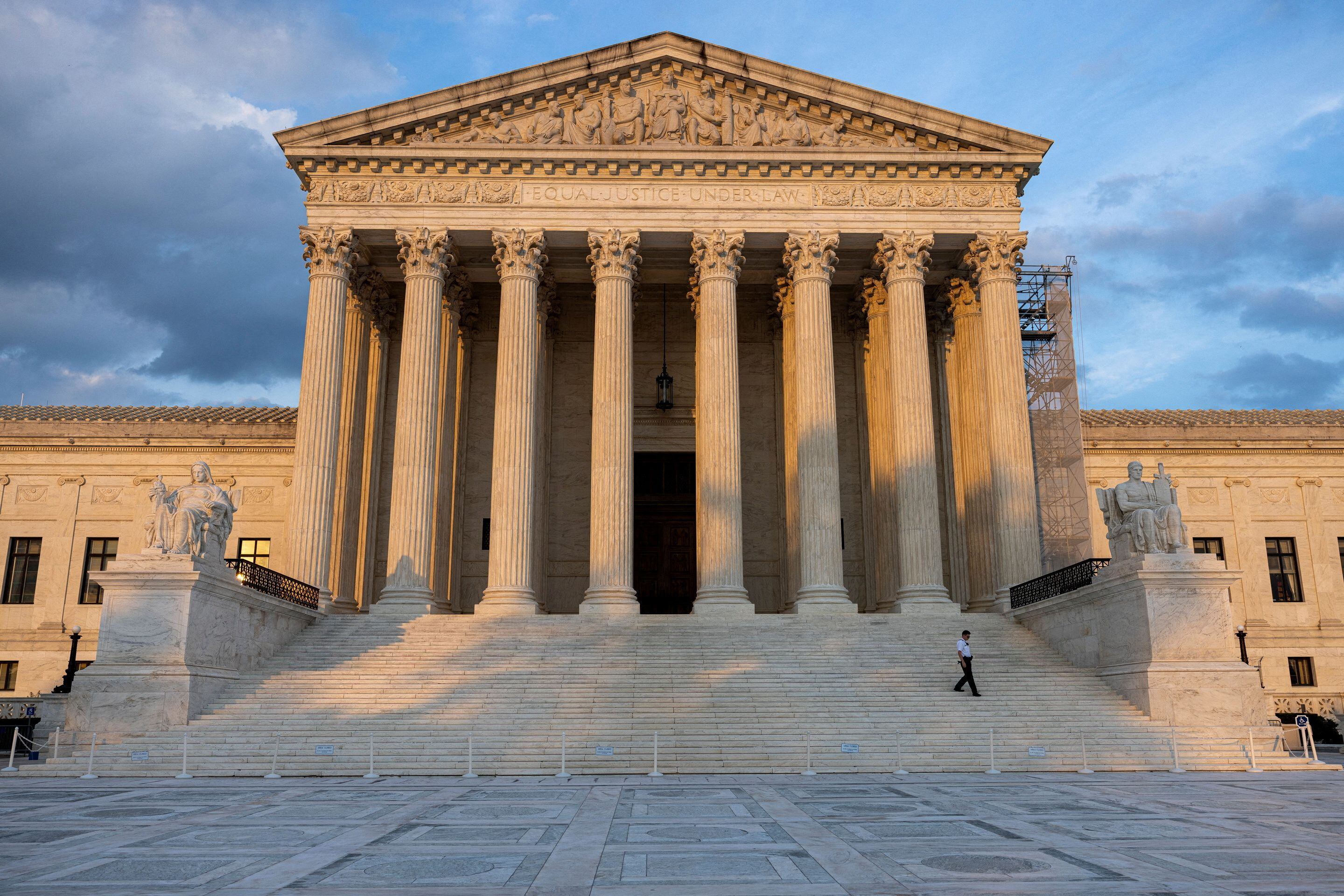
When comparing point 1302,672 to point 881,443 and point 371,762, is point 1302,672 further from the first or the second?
point 371,762

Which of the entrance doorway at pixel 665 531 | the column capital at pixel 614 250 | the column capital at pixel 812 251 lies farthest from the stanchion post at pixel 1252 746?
the column capital at pixel 614 250

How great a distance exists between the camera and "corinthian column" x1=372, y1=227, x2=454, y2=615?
2791 cm

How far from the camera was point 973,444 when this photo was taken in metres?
32.4

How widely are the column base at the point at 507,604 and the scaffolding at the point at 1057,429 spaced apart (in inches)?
764

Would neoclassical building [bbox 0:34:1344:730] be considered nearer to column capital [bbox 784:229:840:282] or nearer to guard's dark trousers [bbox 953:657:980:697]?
column capital [bbox 784:229:840:282]

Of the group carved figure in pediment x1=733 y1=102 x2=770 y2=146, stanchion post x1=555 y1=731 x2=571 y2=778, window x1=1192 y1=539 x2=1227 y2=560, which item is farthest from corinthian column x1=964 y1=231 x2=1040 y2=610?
stanchion post x1=555 y1=731 x2=571 y2=778

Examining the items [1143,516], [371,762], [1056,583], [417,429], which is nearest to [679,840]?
[371,762]

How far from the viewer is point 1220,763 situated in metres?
18.7

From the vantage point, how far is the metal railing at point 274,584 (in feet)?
78.9

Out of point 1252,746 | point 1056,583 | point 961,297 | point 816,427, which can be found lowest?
point 1252,746

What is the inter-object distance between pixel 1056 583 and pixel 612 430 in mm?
12625

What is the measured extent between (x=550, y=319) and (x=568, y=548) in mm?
8086

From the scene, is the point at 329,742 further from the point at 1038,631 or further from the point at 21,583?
the point at 21,583

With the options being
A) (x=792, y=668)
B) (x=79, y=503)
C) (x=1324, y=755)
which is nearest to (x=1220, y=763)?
(x=1324, y=755)
